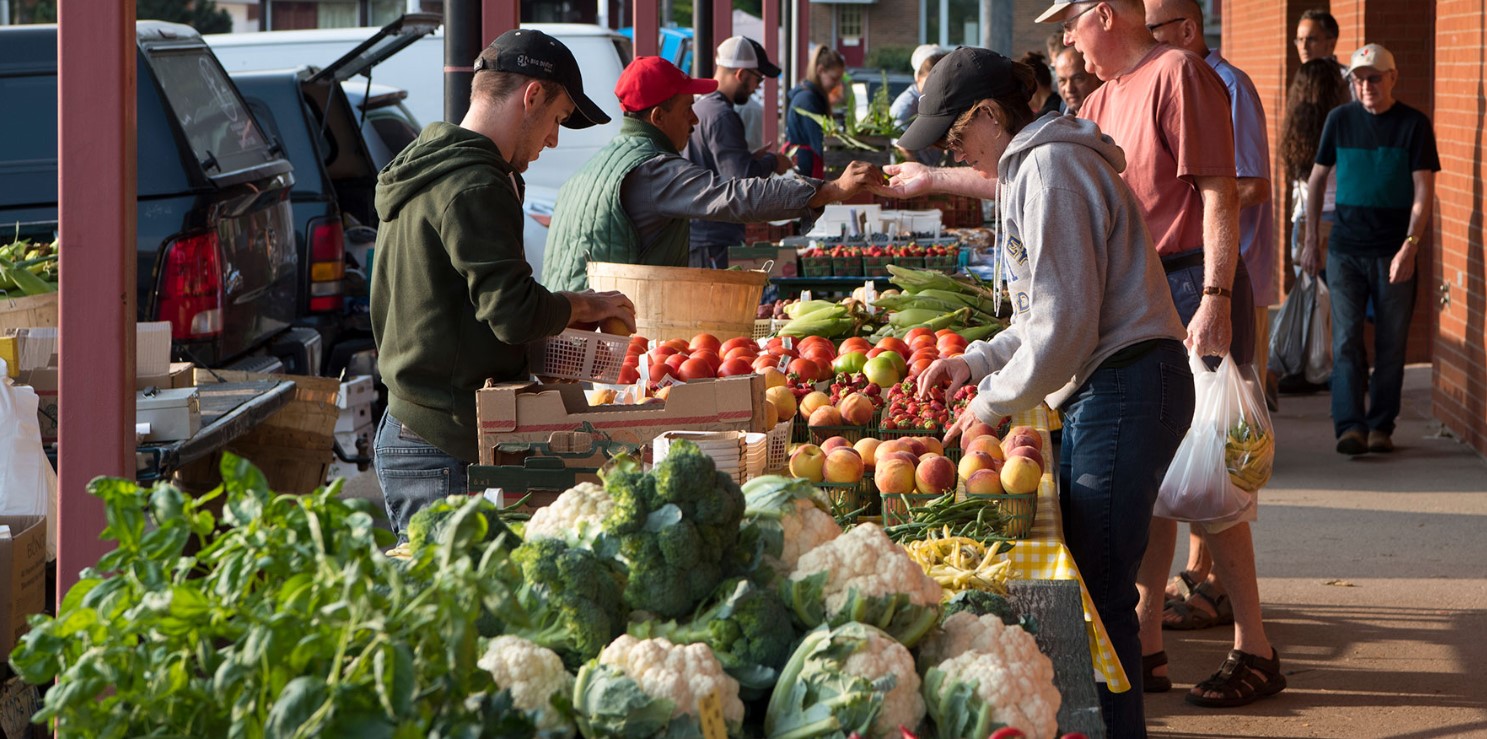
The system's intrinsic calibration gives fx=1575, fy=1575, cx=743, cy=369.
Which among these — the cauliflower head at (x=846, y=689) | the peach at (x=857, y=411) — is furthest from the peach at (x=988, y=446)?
the cauliflower head at (x=846, y=689)

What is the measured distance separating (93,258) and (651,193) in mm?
2322

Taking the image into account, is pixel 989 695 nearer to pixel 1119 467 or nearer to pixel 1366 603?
pixel 1119 467

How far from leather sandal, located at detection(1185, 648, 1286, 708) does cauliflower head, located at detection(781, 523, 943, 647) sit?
10.0ft

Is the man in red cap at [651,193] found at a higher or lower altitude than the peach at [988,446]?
higher

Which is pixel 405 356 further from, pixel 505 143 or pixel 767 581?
pixel 767 581

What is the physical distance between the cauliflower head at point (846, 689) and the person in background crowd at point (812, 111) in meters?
9.40

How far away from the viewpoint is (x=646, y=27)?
9062 millimetres

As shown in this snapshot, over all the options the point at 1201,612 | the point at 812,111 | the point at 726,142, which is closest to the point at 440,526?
the point at 1201,612

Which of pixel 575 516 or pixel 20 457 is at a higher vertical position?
pixel 575 516

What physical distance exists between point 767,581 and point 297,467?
3914 mm

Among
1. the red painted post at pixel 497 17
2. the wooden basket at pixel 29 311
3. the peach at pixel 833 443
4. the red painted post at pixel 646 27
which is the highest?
the red painted post at pixel 646 27

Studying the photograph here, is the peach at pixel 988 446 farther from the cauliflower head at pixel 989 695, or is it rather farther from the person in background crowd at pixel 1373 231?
the person in background crowd at pixel 1373 231

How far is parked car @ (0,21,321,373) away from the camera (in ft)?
20.1

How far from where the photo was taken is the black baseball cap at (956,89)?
3.37 meters
